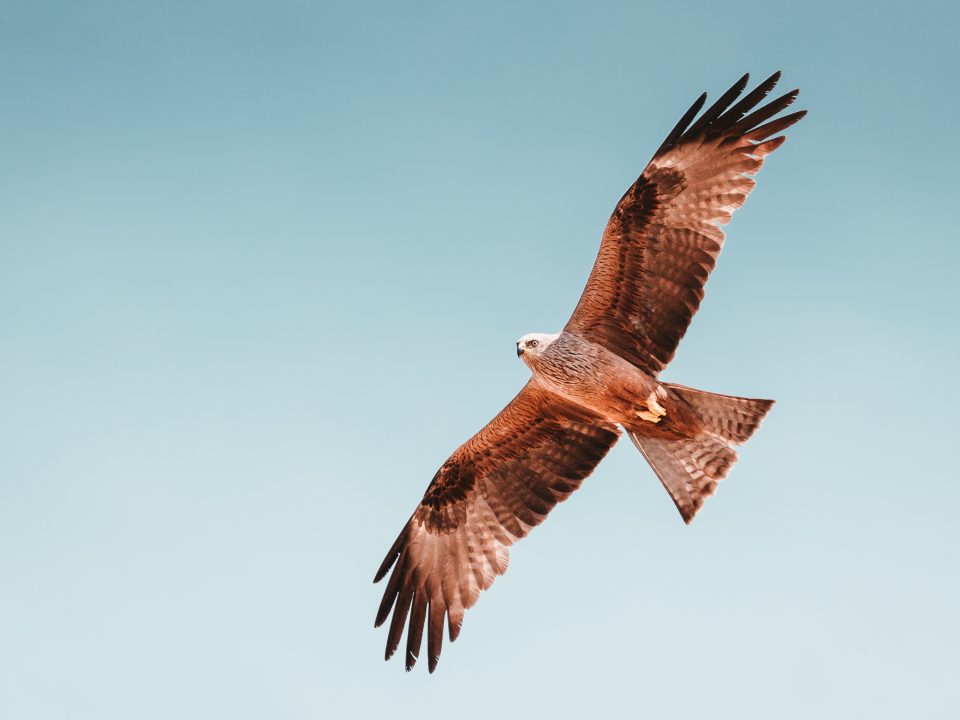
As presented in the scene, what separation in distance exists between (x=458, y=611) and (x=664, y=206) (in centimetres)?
451

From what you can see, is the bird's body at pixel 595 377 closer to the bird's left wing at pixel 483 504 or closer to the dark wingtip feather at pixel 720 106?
the bird's left wing at pixel 483 504

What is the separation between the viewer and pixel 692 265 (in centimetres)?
901

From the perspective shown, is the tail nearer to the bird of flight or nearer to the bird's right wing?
the bird of flight

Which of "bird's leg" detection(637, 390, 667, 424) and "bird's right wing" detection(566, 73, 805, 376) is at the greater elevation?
"bird's right wing" detection(566, 73, 805, 376)

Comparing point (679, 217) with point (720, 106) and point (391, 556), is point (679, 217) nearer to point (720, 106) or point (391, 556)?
point (720, 106)

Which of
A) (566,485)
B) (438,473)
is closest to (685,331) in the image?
(566,485)

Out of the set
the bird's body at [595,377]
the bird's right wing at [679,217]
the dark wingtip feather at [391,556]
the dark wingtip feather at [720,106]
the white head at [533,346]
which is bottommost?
the dark wingtip feather at [391,556]

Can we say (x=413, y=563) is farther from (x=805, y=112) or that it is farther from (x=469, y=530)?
(x=805, y=112)

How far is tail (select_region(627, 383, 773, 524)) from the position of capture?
9.07 meters

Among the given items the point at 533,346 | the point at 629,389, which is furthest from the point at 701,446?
the point at 533,346

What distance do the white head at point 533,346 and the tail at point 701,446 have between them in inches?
47.2

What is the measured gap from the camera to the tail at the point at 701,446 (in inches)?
357

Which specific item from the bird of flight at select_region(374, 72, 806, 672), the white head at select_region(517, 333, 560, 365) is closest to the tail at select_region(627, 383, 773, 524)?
the bird of flight at select_region(374, 72, 806, 672)

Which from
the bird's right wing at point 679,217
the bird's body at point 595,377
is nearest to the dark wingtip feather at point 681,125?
the bird's right wing at point 679,217
